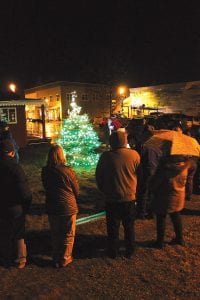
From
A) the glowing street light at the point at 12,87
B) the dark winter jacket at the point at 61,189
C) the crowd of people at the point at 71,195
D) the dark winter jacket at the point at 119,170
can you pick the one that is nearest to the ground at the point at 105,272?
the crowd of people at the point at 71,195

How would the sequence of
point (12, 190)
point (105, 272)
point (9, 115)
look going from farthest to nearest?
point (9, 115) → point (105, 272) → point (12, 190)

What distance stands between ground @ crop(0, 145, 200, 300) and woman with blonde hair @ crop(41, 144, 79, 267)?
1.20 ft

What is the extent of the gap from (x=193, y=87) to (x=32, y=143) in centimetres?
1683

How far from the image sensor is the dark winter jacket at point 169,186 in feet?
17.7

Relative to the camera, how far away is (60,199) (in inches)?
193

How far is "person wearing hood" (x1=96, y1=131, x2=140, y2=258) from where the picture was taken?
16.5 ft

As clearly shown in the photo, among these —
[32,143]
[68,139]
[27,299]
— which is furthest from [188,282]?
[32,143]

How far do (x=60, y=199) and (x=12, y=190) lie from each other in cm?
67

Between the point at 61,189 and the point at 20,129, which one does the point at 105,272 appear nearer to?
the point at 61,189

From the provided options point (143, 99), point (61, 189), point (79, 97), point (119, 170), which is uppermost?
point (79, 97)

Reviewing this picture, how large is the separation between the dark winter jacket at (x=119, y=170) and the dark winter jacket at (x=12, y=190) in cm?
116

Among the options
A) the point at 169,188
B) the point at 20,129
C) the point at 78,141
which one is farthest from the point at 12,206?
the point at 20,129

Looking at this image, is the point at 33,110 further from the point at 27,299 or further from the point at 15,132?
the point at 27,299

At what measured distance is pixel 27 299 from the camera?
4.27 m
